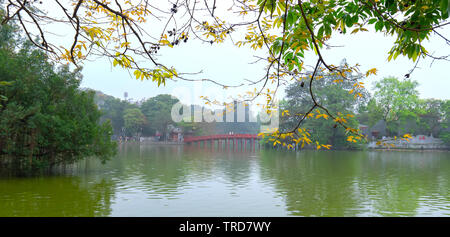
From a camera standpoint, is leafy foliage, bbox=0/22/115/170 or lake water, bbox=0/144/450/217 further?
→ leafy foliage, bbox=0/22/115/170

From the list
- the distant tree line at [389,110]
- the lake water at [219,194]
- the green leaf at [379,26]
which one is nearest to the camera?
the green leaf at [379,26]

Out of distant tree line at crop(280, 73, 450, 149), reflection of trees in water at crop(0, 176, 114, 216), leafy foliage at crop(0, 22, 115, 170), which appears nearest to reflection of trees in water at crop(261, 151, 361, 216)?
reflection of trees in water at crop(0, 176, 114, 216)

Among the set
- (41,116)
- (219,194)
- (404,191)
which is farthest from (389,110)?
(41,116)

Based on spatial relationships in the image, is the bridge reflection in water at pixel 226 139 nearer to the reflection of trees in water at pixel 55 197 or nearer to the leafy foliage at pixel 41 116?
the leafy foliage at pixel 41 116

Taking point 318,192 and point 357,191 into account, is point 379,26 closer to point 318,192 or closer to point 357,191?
point 318,192

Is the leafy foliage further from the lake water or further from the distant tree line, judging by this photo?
the distant tree line

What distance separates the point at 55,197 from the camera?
912 cm

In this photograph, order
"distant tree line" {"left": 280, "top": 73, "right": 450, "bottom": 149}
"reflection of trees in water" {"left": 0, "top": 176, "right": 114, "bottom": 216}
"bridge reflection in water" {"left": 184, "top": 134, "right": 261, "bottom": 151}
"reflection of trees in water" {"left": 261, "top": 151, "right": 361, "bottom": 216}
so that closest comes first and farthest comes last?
"reflection of trees in water" {"left": 0, "top": 176, "right": 114, "bottom": 216} < "reflection of trees in water" {"left": 261, "top": 151, "right": 361, "bottom": 216} < "distant tree line" {"left": 280, "top": 73, "right": 450, "bottom": 149} < "bridge reflection in water" {"left": 184, "top": 134, "right": 261, "bottom": 151}

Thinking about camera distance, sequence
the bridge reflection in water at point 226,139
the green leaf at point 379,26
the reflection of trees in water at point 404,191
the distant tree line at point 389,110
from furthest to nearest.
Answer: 1. the bridge reflection in water at point 226,139
2. the distant tree line at point 389,110
3. the reflection of trees in water at point 404,191
4. the green leaf at point 379,26

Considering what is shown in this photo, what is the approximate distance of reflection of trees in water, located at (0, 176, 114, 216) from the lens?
25.5 feet

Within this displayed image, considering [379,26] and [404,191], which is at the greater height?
[379,26]

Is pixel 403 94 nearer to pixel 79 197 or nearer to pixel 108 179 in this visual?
pixel 108 179

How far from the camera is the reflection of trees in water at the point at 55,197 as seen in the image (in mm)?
7758

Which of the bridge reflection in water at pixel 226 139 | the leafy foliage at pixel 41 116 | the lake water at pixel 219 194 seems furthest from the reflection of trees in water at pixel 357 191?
the bridge reflection in water at pixel 226 139
